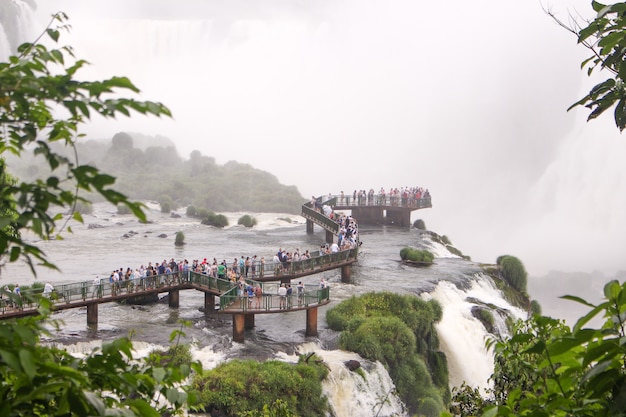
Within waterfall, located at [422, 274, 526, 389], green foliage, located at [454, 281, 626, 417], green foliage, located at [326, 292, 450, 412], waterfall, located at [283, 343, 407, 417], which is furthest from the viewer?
waterfall, located at [422, 274, 526, 389]

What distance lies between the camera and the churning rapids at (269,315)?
19594mm

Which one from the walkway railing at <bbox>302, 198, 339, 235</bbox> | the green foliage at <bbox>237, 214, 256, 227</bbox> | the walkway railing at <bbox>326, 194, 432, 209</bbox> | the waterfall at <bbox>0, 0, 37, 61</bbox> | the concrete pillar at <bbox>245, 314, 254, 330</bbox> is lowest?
the concrete pillar at <bbox>245, 314, 254, 330</bbox>

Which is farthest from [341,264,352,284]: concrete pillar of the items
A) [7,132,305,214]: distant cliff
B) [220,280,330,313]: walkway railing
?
[7,132,305,214]: distant cliff

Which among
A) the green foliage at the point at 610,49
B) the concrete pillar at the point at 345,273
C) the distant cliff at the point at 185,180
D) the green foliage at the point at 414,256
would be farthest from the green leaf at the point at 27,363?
the distant cliff at the point at 185,180

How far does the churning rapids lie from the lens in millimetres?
19594

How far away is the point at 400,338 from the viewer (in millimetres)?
21719

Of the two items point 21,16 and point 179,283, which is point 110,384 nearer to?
point 179,283

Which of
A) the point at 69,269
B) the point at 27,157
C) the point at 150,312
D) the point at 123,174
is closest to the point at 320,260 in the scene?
the point at 150,312

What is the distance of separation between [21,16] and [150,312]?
74.9 meters

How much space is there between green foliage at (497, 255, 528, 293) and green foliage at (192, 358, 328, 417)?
65.9ft

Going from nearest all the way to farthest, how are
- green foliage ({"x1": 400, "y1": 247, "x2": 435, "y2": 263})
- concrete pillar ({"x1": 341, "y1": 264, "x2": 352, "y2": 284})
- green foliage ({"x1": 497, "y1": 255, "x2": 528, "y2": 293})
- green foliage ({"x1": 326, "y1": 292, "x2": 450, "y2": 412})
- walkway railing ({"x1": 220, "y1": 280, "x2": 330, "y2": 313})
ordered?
walkway railing ({"x1": 220, "y1": 280, "x2": 330, "y2": 313}) → green foliage ({"x1": 326, "y1": 292, "x2": 450, "y2": 412}) → concrete pillar ({"x1": 341, "y1": 264, "x2": 352, "y2": 284}) → green foliage ({"x1": 400, "y1": 247, "x2": 435, "y2": 263}) → green foliage ({"x1": 497, "y1": 255, "x2": 528, "y2": 293})

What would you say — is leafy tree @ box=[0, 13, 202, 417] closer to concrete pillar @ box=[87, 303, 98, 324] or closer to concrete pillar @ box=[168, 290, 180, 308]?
concrete pillar @ box=[87, 303, 98, 324]

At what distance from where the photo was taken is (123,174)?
3263 inches

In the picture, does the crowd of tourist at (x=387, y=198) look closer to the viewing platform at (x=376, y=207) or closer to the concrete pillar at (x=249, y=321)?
the viewing platform at (x=376, y=207)
